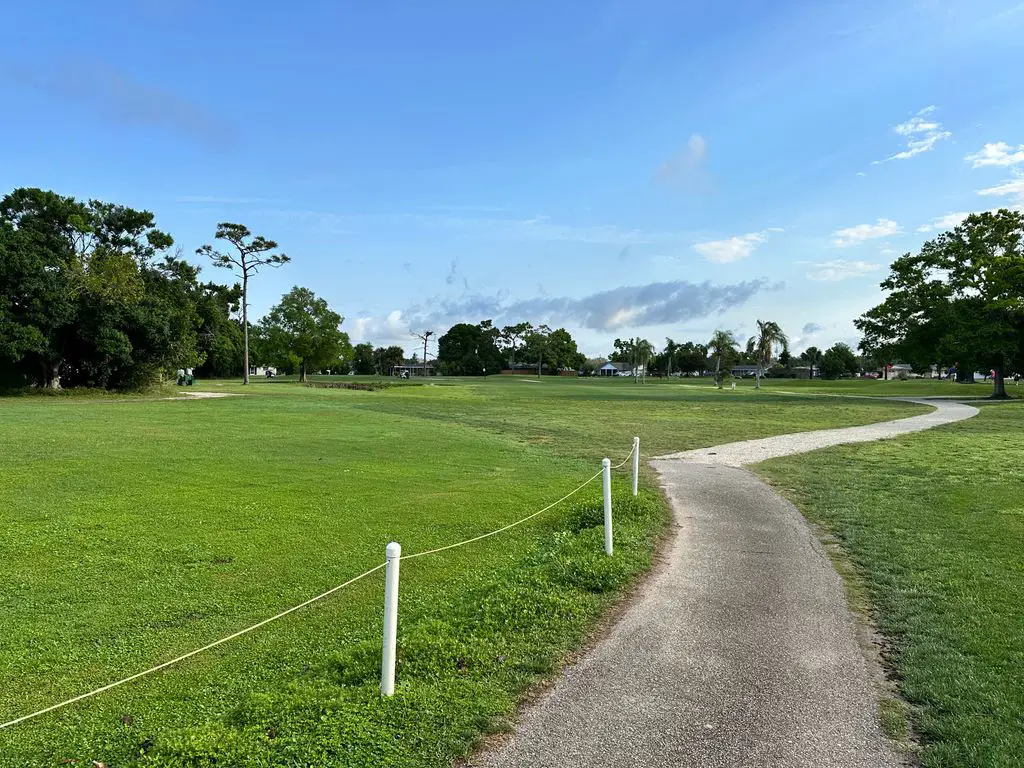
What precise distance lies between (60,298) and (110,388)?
7573 mm

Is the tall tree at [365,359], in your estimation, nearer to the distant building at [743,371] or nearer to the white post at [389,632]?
the distant building at [743,371]

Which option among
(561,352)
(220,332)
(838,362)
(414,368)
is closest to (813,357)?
(838,362)

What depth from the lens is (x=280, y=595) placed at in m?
5.93

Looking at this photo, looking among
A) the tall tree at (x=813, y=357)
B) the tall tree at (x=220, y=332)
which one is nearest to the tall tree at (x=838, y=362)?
the tall tree at (x=813, y=357)

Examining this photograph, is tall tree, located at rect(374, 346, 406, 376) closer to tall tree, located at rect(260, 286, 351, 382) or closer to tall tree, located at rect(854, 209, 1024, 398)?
tall tree, located at rect(260, 286, 351, 382)

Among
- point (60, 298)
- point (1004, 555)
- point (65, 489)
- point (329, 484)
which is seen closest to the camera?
point (1004, 555)

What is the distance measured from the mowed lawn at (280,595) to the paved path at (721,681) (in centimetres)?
37

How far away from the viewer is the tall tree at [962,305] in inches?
1512

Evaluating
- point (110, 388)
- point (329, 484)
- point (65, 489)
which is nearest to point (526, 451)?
point (329, 484)

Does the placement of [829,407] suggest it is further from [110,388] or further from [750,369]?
[750,369]

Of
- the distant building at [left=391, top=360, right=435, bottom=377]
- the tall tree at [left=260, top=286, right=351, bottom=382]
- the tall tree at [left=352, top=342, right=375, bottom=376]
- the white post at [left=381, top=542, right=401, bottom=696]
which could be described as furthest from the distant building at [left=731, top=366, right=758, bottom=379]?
the white post at [left=381, top=542, right=401, bottom=696]

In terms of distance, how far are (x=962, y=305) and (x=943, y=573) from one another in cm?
4345

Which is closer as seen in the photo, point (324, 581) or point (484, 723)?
point (484, 723)

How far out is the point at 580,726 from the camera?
3.64 meters
